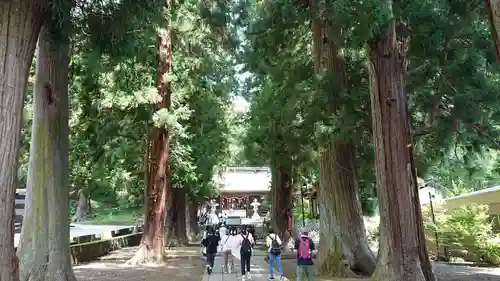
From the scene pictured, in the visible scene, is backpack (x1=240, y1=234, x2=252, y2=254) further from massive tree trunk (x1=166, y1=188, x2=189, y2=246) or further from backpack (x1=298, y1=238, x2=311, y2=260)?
massive tree trunk (x1=166, y1=188, x2=189, y2=246)

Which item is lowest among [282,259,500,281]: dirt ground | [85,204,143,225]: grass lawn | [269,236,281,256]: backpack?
[282,259,500,281]: dirt ground

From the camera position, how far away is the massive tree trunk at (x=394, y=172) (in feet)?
30.5

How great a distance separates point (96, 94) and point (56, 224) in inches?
243

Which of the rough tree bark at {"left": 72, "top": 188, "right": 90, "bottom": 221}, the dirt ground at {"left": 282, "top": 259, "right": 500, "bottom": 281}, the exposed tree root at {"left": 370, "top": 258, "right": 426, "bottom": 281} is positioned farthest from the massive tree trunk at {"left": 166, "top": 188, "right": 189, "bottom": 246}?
the rough tree bark at {"left": 72, "top": 188, "right": 90, "bottom": 221}

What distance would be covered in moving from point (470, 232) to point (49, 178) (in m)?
13.9

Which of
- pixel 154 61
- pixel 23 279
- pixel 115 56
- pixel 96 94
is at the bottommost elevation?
pixel 23 279

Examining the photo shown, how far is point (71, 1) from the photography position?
23.5 feet

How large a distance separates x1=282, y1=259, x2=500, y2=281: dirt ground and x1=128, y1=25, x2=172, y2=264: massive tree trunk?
5.03 metres

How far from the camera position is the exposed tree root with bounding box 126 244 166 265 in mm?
16766

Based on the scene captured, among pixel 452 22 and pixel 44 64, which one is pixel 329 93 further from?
pixel 44 64

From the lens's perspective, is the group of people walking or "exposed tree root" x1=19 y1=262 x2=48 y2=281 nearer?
"exposed tree root" x1=19 y1=262 x2=48 y2=281

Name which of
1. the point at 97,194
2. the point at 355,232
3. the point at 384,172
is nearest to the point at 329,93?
the point at 384,172

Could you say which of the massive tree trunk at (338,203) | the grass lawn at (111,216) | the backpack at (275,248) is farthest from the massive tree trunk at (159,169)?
the grass lawn at (111,216)

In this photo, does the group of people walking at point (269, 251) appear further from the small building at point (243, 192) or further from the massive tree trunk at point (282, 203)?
the small building at point (243, 192)
